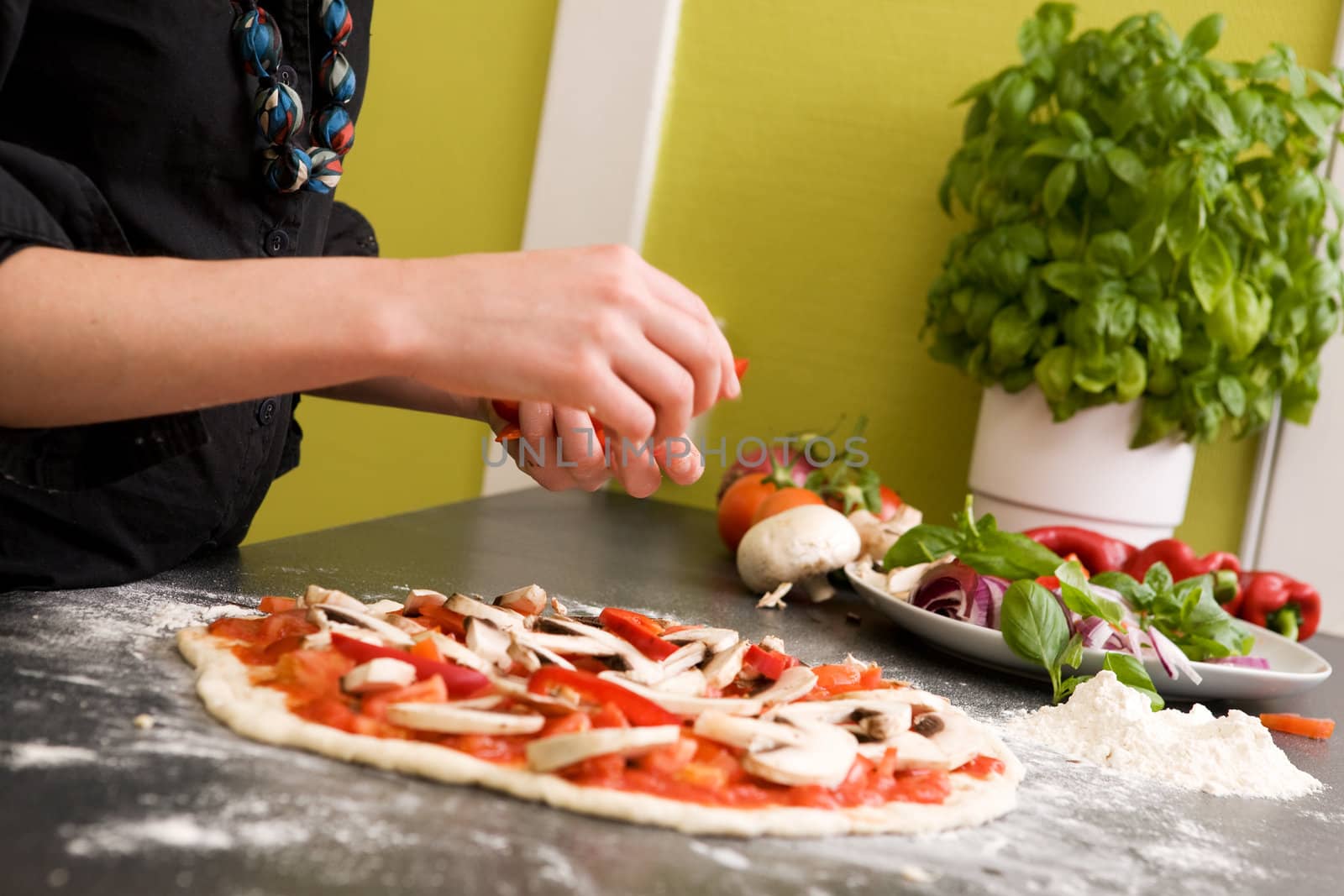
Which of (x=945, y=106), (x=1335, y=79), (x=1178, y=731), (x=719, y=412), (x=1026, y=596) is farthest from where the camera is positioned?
(x=719, y=412)

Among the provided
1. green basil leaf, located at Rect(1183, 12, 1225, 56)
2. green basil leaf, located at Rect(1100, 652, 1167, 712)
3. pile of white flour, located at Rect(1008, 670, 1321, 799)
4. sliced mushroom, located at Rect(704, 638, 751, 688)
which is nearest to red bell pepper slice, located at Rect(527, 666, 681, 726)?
sliced mushroom, located at Rect(704, 638, 751, 688)

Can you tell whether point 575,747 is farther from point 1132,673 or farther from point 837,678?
point 1132,673

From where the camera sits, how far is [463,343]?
0.69 m

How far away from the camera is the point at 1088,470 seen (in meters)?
1.78

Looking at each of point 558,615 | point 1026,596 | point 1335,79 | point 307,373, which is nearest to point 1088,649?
point 1026,596

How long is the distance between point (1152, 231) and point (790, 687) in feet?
3.47

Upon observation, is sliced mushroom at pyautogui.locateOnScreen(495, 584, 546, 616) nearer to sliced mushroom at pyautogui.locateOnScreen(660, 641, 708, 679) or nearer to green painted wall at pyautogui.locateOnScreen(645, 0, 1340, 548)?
sliced mushroom at pyautogui.locateOnScreen(660, 641, 708, 679)

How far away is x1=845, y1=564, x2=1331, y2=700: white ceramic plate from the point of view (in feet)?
3.69

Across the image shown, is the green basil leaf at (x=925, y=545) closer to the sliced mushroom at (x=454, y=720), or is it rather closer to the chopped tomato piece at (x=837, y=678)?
the chopped tomato piece at (x=837, y=678)

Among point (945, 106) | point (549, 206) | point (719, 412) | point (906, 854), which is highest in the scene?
point (945, 106)

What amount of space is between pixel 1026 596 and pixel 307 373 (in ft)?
2.23

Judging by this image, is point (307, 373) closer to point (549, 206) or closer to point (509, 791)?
point (509, 791)

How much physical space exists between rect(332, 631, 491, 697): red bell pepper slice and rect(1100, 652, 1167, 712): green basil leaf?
0.56 metres

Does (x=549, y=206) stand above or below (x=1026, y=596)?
above
